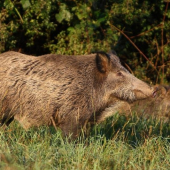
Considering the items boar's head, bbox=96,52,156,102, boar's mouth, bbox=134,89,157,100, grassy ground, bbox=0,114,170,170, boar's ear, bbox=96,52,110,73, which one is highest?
boar's ear, bbox=96,52,110,73

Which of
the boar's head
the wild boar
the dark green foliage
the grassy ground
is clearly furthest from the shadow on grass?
the dark green foliage

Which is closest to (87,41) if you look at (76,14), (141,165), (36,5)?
(76,14)

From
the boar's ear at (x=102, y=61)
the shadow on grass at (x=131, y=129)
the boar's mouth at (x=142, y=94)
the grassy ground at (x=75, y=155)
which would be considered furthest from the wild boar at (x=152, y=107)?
the grassy ground at (x=75, y=155)

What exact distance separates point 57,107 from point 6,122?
2.27ft

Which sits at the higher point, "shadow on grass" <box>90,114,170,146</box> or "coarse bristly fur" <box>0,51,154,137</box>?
"coarse bristly fur" <box>0,51,154,137</box>

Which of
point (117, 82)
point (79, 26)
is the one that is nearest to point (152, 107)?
point (79, 26)

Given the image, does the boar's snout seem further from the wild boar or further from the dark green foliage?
the dark green foliage

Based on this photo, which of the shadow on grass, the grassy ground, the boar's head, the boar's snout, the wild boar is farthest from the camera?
the wild boar

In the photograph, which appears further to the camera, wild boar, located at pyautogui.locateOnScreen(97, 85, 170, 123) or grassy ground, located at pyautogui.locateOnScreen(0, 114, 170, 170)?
wild boar, located at pyautogui.locateOnScreen(97, 85, 170, 123)

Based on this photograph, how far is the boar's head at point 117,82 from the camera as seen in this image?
20.9 ft

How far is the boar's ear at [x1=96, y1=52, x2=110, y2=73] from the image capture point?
6.38m

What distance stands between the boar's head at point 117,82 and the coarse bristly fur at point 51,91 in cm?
2

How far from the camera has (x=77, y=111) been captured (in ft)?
19.7

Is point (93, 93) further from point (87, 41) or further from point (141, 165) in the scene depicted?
point (87, 41)
